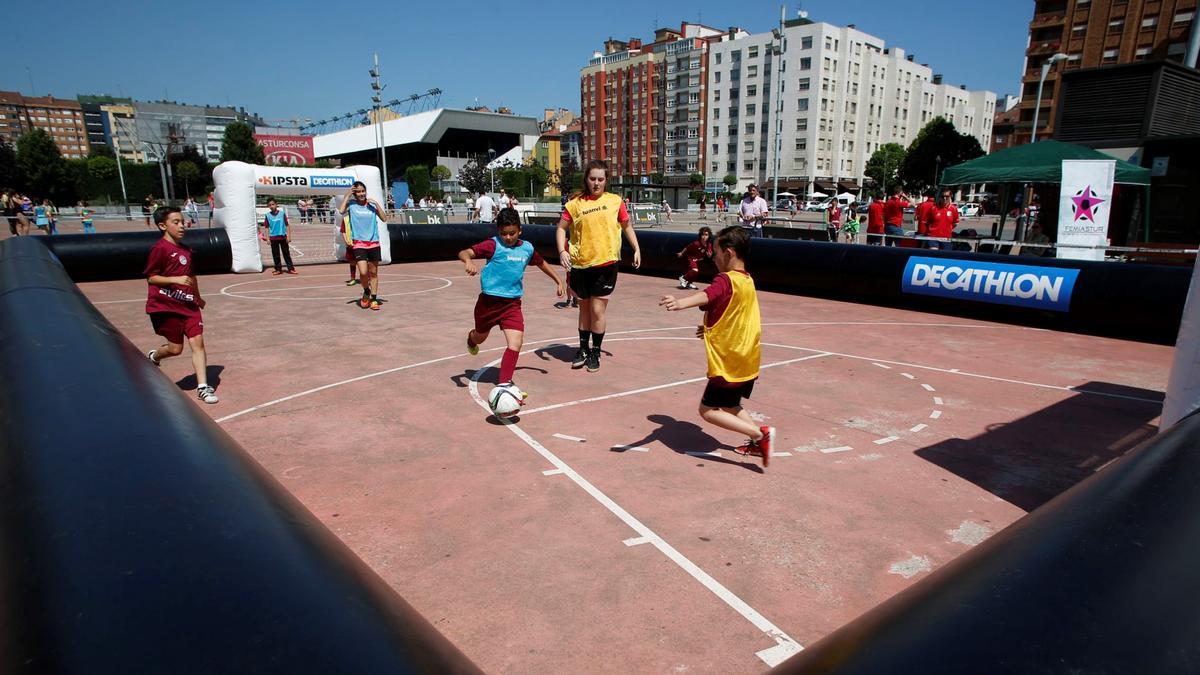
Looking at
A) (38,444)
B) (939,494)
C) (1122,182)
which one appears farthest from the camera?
(1122,182)

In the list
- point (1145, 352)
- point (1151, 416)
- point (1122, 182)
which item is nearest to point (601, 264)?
point (1151, 416)

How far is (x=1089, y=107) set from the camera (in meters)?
18.2

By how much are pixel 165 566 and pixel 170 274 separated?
610 cm

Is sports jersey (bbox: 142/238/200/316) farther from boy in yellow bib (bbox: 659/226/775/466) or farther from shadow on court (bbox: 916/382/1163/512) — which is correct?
shadow on court (bbox: 916/382/1163/512)

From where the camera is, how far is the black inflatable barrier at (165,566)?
123cm

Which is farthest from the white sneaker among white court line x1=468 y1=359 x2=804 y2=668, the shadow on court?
the shadow on court

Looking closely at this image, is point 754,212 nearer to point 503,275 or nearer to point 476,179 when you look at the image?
point 503,275

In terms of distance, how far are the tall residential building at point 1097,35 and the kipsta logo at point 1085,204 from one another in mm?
54738

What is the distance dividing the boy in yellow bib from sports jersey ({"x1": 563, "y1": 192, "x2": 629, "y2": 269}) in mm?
2989

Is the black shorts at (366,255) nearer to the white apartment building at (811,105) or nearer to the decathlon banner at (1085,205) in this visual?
the decathlon banner at (1085,205)

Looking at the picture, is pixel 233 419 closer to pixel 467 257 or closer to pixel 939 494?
pixel 467 257

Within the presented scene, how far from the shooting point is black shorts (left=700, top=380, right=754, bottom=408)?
4934 millimetres

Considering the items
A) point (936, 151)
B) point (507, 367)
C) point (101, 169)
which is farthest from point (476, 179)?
point (507, 367)

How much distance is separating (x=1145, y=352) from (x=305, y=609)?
36.5 ft
